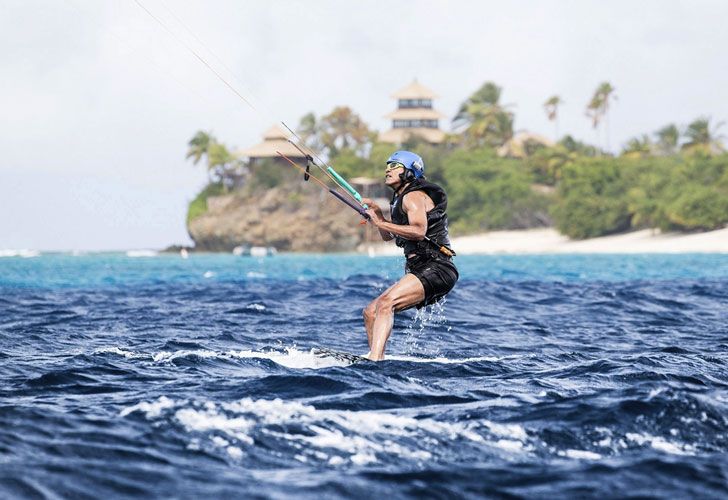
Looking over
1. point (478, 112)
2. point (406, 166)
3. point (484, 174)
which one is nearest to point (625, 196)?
point (484, 174)

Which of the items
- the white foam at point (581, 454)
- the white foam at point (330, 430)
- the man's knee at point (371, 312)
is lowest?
the white foam at point (581, 454)

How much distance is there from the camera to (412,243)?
1111cm

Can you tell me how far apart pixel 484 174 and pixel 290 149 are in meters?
27.7

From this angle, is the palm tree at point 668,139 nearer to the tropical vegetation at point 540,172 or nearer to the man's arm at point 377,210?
the tropical vegetation at point 540,172

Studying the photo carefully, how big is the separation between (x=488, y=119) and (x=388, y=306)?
112 meters

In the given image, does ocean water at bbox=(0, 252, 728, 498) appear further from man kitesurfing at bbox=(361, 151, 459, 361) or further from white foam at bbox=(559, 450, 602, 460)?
man kitesurfing at bbox=(361, 151, 459, 361)

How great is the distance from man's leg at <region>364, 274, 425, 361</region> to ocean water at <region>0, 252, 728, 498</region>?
0.27 m

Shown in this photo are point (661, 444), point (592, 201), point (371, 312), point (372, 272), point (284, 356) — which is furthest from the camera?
point (592, 201)

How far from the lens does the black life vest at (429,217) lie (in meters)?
11.0

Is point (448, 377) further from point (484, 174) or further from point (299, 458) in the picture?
point (484, 174)

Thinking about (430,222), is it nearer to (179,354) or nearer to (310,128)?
(179,354)

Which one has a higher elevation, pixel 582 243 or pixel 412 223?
pixel 582 243

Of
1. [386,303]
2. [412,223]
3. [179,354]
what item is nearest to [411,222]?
[412,223]

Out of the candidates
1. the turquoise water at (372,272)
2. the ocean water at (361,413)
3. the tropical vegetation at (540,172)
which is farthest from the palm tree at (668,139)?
the ocean water at (361,413)
